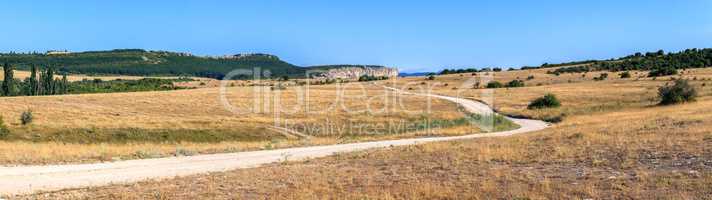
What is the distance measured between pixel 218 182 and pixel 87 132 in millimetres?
27573

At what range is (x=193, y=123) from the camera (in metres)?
44.8

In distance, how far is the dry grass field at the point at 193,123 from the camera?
1198 inches

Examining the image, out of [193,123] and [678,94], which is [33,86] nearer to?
[193,123]

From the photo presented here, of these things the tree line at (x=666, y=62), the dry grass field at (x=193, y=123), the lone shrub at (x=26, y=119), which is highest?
the tree line at (x=666, y=62)

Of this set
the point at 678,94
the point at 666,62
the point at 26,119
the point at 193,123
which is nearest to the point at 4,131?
the point at 26,119

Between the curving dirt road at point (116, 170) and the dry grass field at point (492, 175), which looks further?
the curving dirt road at point (116, 170)

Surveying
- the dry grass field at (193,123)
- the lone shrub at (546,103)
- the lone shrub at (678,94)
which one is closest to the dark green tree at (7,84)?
the dry grass field at (193,123)

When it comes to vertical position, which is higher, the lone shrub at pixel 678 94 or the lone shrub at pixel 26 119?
the lone shrub at pixel 678 94

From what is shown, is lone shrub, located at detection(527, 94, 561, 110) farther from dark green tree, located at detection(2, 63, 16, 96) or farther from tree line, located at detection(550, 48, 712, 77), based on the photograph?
dark green tree, located at detection(2, 63, 16, 96)

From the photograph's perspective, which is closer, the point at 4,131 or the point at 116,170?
the point at 116,170

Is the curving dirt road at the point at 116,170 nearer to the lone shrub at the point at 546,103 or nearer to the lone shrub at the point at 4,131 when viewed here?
the lone shrub at the point at 4,131

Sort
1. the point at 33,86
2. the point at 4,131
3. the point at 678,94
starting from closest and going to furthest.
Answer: the point at 4,131, the point at 678,94, the point at 33,86

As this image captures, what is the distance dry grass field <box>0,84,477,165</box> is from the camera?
30422mm

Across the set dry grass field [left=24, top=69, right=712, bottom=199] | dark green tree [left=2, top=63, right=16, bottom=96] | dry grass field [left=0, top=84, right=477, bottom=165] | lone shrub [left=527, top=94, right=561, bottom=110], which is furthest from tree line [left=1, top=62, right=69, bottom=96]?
dry grass field [left=24, top=69, right=712, bottom=199]
